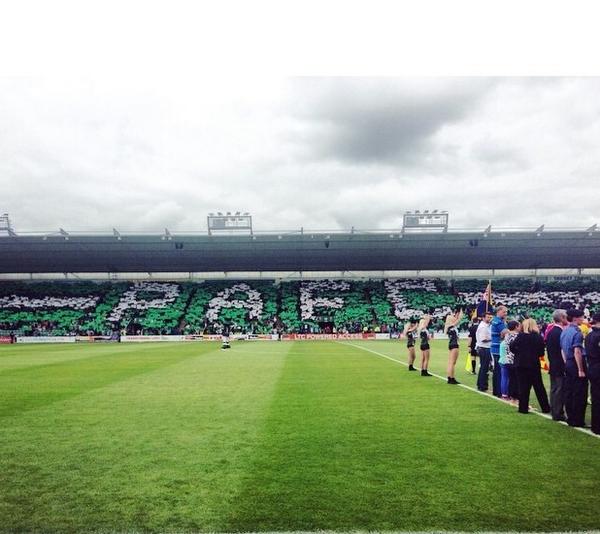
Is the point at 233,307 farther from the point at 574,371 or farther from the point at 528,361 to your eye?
the point at 574,371

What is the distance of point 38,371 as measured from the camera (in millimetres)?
17438

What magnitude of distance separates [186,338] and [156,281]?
1732cm

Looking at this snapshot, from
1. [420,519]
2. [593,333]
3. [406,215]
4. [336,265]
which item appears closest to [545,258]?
[406,215]

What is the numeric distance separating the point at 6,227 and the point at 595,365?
52.7 meters

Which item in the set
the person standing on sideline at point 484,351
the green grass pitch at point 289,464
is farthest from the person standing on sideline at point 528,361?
the person standing on sideline at point 484,351

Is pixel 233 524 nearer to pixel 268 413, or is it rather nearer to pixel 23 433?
pixel 268 413

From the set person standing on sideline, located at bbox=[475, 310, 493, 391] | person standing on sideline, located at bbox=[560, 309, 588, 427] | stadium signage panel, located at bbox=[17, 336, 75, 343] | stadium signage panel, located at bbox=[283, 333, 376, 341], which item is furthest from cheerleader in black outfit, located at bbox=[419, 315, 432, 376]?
stadium signage panel, located at bbox=[17, 336, 75, 343]

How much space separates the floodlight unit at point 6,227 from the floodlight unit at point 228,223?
1955cm

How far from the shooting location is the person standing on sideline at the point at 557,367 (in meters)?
8.45

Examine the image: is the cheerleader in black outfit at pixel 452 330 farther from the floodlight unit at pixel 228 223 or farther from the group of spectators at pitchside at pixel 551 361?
the floodlight unit at pixel 228 223

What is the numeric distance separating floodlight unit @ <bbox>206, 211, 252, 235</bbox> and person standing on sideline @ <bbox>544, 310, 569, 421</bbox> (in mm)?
43651

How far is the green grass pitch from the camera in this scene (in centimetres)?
457

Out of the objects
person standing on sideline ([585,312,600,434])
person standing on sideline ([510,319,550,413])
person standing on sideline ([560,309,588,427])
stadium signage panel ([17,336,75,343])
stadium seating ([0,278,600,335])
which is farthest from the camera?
stadium seating ([0,278,600,335])

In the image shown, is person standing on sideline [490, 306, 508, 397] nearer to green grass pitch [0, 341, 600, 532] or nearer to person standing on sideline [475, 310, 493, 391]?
person standing on sideline [475, 310, 493, 391]
